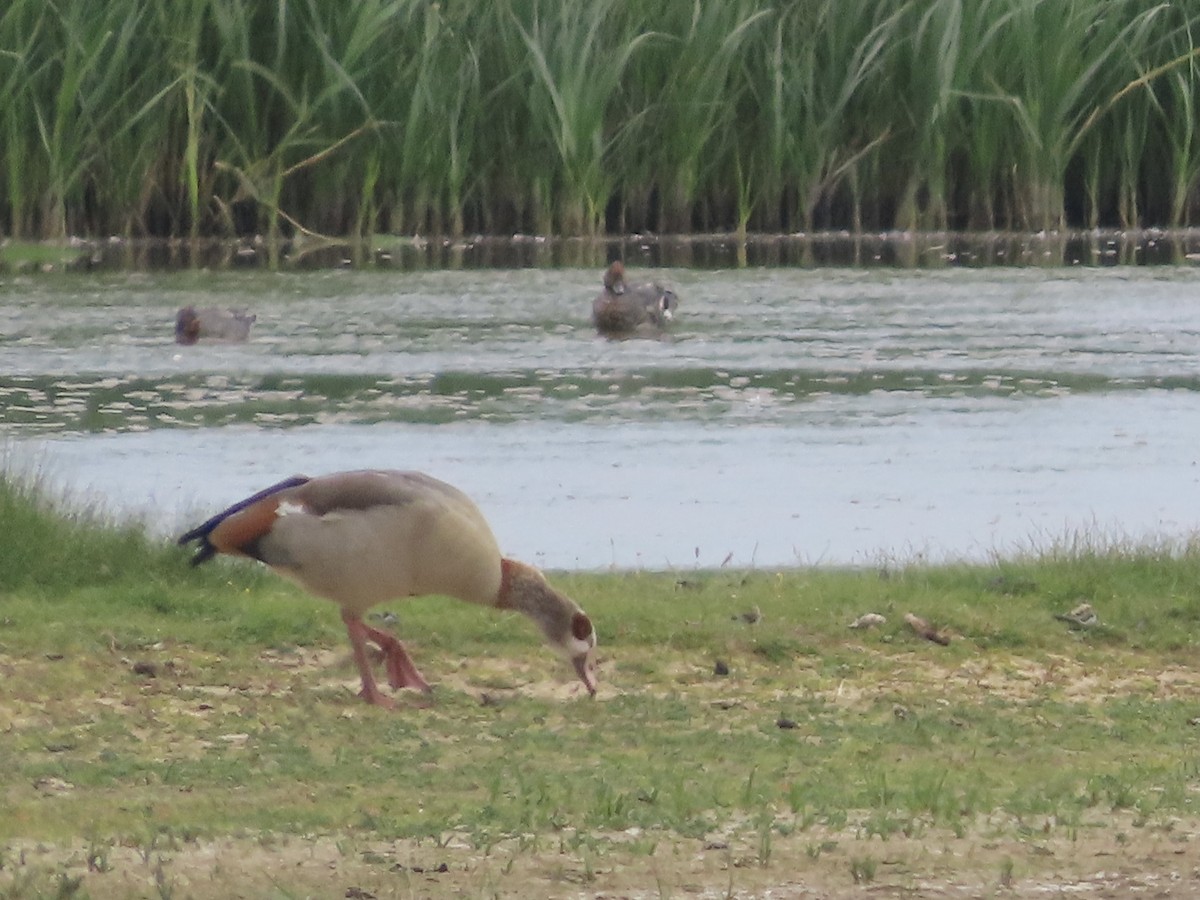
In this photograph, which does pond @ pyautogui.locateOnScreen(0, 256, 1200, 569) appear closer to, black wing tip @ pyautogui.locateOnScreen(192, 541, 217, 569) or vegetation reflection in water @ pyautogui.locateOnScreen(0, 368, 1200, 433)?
vegetation reflection in water @ pyautogui.locateOnScreen(0, 368, 1200, 433)

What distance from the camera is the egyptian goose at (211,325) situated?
49.1 feet

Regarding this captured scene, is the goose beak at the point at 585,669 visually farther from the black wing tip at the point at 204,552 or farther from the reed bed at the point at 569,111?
the reed bed at the point at 569,111

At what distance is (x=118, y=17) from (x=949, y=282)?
6954mm

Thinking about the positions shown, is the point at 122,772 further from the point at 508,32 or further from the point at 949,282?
the point at 508,32

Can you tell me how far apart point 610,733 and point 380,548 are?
878mm

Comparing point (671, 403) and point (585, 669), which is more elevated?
point (671, 403)

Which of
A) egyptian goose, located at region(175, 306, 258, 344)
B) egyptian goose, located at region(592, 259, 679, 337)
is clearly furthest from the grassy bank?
egyptian goose, located at region(592, 259, 679, 337)

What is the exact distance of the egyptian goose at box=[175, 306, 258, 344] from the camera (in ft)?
49.1

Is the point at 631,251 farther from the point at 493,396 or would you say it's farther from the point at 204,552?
the point at 204,552

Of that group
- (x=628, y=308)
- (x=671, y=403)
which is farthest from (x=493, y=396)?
(x=628, y=308)

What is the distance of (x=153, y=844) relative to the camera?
4.79 metres

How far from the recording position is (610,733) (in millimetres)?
6199

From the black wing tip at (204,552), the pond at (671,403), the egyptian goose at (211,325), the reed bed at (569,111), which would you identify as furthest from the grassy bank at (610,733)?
the reed bed at (569,111)

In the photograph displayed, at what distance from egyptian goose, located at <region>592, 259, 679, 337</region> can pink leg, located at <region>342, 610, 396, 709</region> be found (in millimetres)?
8824
